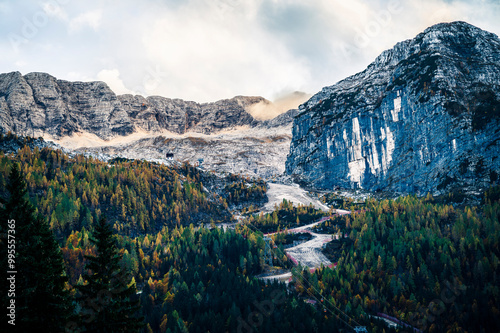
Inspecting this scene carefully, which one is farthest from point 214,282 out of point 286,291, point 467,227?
point 467,227

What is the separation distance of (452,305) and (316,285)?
4571 centimetres

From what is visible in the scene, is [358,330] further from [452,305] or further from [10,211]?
[10,211]

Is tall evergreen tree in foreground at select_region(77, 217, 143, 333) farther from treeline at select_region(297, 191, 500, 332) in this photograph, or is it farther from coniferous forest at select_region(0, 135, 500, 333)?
treeline at select_region(297, 191, 500, 332)

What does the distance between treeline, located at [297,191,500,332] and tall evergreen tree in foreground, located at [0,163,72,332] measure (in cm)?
9721

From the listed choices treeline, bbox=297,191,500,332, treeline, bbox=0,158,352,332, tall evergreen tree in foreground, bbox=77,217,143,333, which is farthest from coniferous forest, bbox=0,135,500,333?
tall evergreen tree in foreground, bbox=77,217,143,333

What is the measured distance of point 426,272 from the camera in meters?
129

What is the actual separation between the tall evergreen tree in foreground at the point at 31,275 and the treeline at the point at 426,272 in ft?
319

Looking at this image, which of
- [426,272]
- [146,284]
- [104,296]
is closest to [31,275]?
[104,296]

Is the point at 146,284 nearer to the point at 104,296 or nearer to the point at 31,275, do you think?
the point at 104,296

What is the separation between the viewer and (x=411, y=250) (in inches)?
5576

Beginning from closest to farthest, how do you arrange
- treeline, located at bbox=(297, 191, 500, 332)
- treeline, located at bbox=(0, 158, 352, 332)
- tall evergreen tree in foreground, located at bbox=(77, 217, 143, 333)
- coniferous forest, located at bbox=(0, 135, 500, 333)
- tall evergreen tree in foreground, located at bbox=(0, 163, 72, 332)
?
tall evergreen tree in foreground, located at bbox=(0, 163, 72, 332)
treeline, located at bbox=(0, 158, 352, 332)
tall evergreen tree in foreground, located at bbox=(77, 217, 143, 333)
coniferous forest, located at bbox=(0, 135, 500, 333)
treeline, located at bbox=(297, 191, 500, 332)

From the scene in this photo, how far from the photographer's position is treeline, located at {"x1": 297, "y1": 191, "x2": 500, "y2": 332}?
360 ft

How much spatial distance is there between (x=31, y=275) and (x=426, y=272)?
13453 cm

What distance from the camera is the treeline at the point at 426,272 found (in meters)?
110
